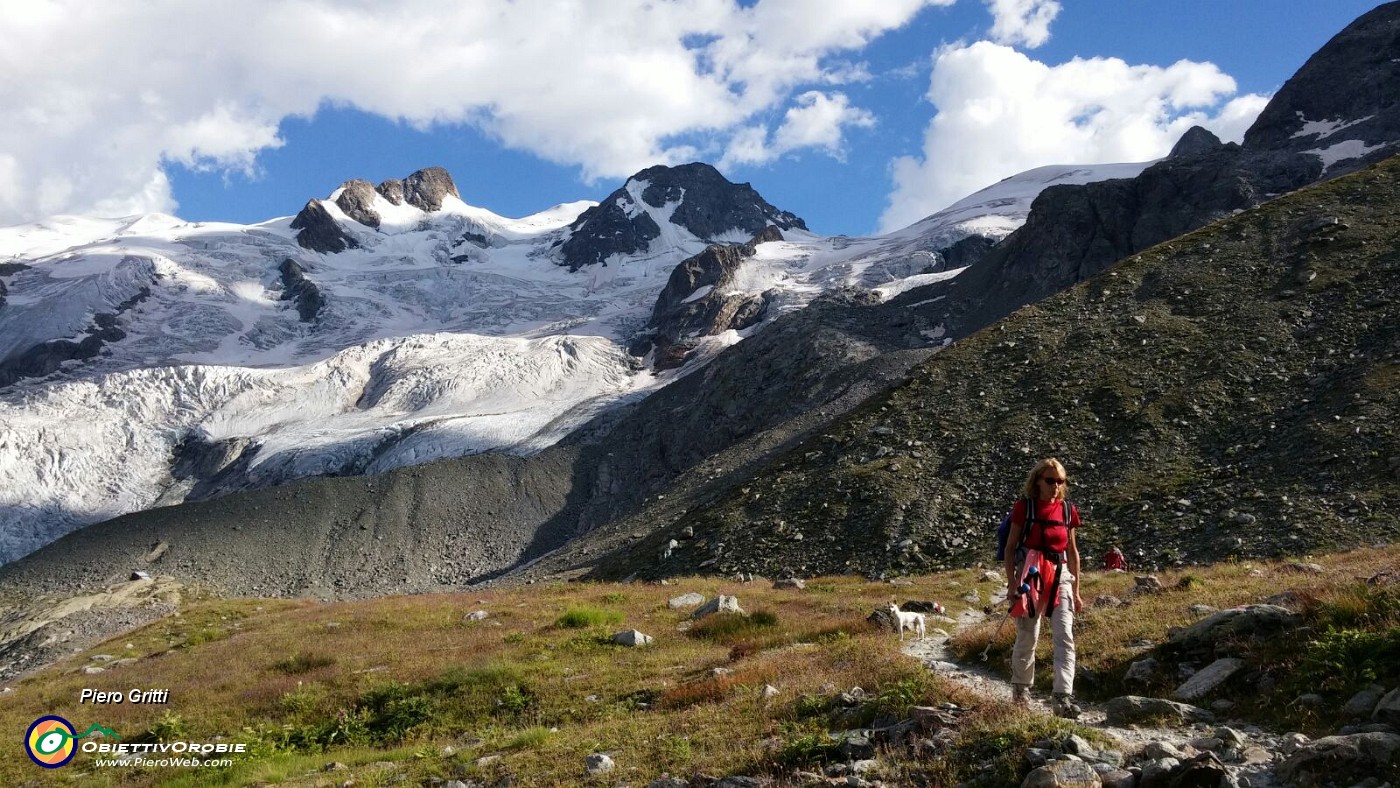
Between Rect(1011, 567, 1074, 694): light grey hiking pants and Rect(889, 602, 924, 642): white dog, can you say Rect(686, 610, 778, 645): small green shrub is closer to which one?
Rect(889, 602, 924, 642): white dog

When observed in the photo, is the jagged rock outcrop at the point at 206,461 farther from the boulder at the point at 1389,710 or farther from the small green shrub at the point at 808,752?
the boulder at the point at 1389,710

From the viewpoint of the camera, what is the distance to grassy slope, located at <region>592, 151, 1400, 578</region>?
27016 mm

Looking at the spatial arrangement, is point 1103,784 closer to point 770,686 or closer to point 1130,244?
point 770,686

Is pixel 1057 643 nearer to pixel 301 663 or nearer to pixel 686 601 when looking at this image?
pixel 686 601

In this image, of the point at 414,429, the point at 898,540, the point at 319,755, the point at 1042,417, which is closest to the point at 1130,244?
the point at 1042,417

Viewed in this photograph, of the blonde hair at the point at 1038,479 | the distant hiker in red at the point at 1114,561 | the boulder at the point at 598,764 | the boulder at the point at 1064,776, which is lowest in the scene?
the distant hiker in red at the point at 1114,561

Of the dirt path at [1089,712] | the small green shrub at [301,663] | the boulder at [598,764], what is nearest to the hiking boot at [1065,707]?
the dirt path at [1089,712]

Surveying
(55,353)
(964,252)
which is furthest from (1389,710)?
(55,353)

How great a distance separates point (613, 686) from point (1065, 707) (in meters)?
7.14

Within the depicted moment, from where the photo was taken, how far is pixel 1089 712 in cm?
898

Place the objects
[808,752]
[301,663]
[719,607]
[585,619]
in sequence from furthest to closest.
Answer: [585,619] < [719,607] < [301,663] < [808,752]

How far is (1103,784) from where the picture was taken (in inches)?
259

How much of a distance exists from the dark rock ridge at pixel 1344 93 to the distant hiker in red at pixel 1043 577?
127m

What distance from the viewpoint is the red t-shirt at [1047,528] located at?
9742 millimetres
